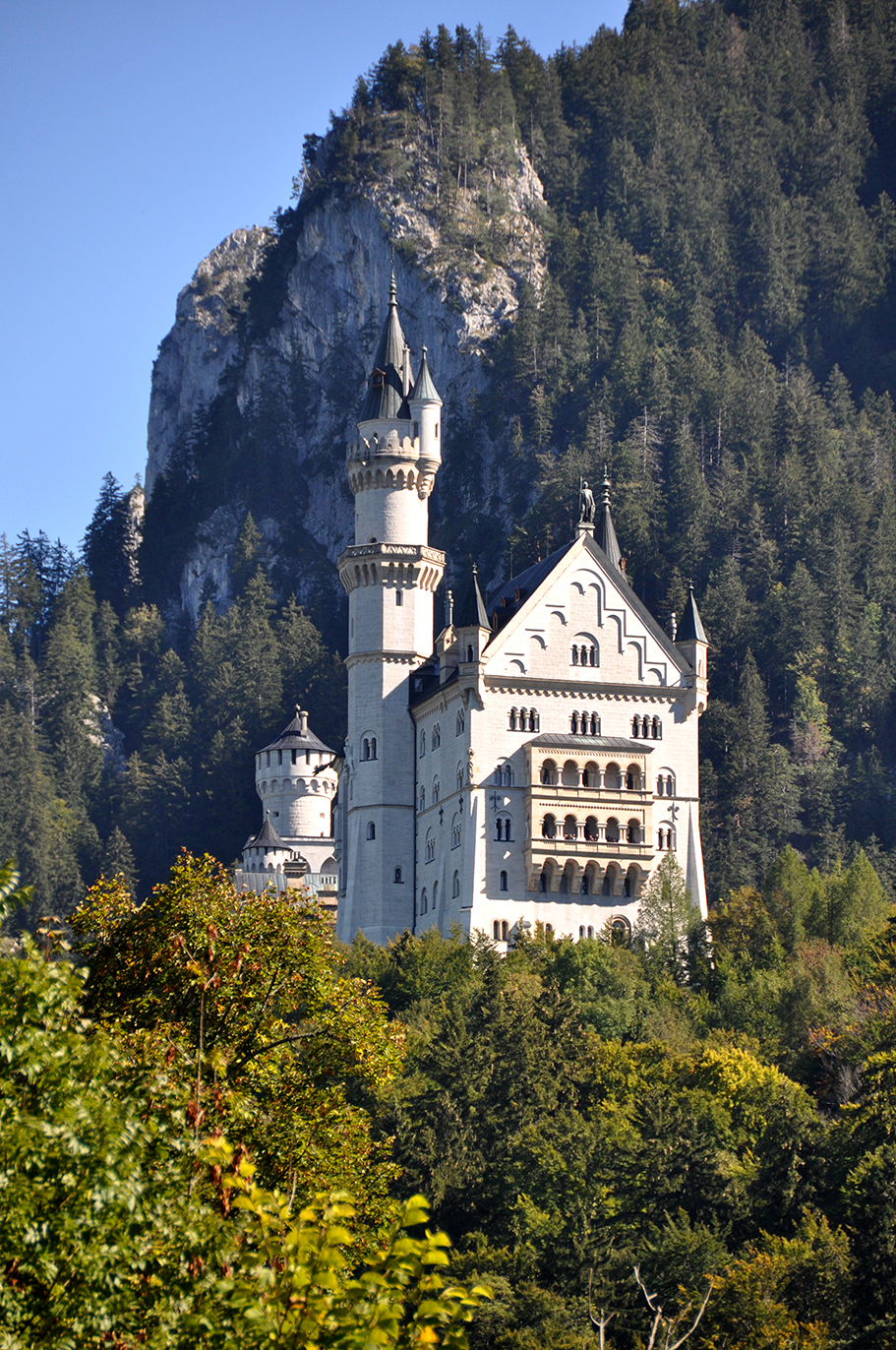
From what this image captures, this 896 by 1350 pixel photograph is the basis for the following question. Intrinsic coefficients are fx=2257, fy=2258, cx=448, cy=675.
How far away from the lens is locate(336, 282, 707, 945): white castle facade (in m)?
85.2

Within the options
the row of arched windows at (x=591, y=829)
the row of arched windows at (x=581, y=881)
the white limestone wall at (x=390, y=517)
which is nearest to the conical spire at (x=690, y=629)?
the row of arched windows at (x=591, y=829)

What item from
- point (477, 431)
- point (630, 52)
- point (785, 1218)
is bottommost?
point (785, 1218)

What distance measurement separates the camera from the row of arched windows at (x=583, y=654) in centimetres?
8781

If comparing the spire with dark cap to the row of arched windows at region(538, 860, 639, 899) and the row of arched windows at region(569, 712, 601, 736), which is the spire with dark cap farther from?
the row of arched windows at region(538, 860, 639, 899)

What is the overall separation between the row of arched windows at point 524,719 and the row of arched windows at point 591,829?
3560mm

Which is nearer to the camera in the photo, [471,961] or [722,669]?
[471,961]

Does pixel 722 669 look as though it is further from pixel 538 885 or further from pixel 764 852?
pixel 538 885

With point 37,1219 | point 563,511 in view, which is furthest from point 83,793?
point 37,1219

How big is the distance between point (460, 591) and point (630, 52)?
215 feet

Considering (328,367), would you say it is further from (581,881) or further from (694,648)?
(581,881)

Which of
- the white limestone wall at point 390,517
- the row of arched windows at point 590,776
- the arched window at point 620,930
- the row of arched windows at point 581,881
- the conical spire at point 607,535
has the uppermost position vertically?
the conical spire at point 607,535

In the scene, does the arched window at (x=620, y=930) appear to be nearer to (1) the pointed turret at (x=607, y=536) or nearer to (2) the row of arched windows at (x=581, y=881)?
(2) the row of arched windows at (x=581, y=881)

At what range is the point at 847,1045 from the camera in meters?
67.2

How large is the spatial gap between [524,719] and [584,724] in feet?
8.04
